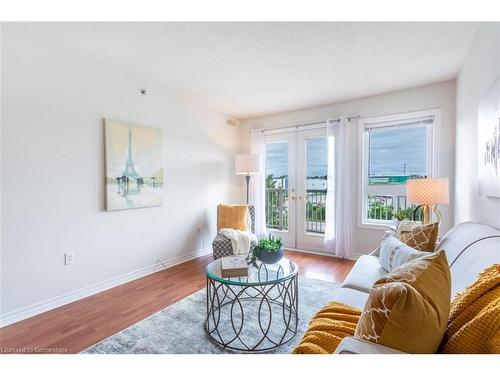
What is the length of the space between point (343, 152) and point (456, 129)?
51.4 inches

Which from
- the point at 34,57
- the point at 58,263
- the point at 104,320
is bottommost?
the point at 104,320

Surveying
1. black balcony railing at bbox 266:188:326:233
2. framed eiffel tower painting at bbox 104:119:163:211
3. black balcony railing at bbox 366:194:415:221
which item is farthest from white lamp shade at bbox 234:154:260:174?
black balcony railing at bbox 366:194:415:221

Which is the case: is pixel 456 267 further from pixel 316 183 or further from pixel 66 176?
pixel 66 176

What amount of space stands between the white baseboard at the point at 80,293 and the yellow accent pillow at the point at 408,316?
2641 millimetres

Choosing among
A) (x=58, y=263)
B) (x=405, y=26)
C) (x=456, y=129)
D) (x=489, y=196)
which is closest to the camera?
(x=489, y=196)

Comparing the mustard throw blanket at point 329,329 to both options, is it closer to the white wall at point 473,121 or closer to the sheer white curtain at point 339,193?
the white wall at point 473,121

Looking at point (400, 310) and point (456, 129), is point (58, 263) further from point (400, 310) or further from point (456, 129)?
point (456, 129)

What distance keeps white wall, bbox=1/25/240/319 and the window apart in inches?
106

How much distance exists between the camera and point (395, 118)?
3475mm

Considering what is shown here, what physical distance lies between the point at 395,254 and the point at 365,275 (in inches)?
10.4

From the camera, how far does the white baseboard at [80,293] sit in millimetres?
2100

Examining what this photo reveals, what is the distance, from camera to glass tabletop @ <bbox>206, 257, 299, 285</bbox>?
1.77m

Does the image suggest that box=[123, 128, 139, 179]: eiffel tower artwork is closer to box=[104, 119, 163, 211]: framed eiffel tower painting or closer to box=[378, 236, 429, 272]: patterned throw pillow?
box=[104, 119, 163, 211]: framed eiffel tower painting

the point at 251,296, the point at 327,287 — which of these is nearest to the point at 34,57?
the point at 251,296
